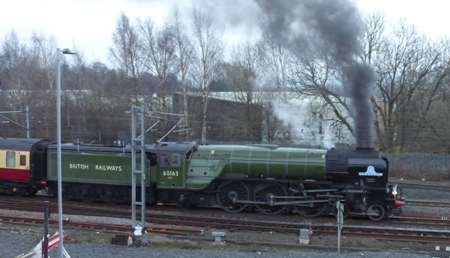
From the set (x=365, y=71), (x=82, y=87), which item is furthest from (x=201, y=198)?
(x=82, y=87)

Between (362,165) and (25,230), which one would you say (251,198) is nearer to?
(362,165)

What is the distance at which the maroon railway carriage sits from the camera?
1603 centimetres

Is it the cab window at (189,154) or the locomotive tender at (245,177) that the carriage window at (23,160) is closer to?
the locomotive tender at (245,177)

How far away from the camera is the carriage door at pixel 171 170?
13.8 meters

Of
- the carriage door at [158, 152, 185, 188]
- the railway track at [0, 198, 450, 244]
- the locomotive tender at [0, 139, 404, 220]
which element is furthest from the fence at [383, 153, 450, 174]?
the carriage door at [158, 152, 185, 188]

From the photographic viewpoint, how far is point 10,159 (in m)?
16.3

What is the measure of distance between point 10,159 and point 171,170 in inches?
316

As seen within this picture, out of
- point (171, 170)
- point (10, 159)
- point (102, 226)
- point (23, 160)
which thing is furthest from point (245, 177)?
point (10, 159)

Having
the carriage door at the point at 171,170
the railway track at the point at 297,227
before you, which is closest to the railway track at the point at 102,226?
the railway track at the point at 297,227

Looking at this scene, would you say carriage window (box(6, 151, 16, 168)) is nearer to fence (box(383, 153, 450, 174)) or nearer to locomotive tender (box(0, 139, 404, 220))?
locomotive tender (box(0, 139, 404, 220))

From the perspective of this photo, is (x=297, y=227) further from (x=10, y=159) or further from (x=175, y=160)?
(x=10, y=159)

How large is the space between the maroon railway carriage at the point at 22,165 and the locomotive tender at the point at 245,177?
5.15ft

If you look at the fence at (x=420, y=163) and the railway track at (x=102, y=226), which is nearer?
the railway track at (x=102, y=226)

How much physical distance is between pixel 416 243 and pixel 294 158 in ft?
14.8
